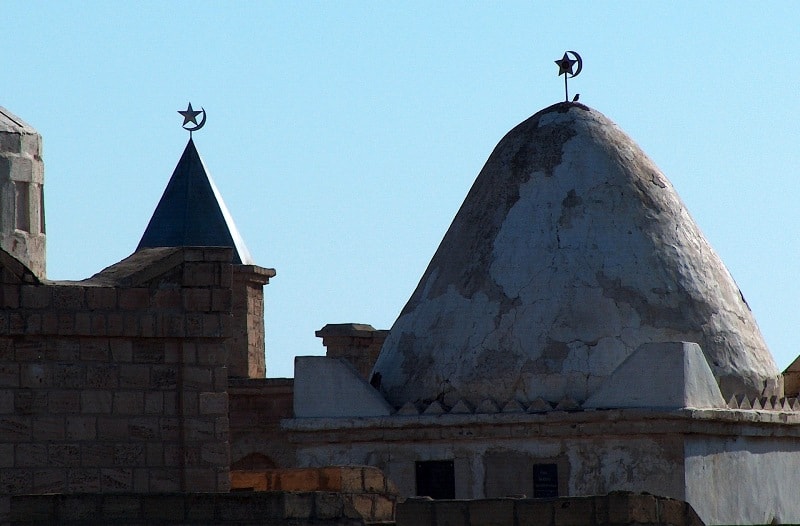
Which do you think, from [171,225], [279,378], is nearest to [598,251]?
[279,378]

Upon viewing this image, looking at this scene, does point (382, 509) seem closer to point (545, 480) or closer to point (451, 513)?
point (451, 513)

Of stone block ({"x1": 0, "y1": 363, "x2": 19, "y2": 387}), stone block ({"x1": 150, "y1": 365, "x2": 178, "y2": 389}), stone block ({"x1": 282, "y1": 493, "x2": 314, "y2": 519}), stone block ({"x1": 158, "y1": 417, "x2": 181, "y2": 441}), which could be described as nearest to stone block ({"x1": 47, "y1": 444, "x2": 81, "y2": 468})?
stone block ({"x1": 0, "y1": 363, "x2": 19, "y2": 387})

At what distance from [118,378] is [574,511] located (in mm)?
4576

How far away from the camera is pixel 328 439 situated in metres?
16.8

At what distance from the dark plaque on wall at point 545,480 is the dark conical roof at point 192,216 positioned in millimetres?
8328

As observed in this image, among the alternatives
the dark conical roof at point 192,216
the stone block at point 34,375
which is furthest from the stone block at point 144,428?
the dark conical roof at point 192,216

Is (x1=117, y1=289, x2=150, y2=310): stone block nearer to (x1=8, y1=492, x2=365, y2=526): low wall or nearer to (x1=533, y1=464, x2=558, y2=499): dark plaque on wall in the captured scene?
(x1=8, y1=492, x2=365, y2=526): low wall

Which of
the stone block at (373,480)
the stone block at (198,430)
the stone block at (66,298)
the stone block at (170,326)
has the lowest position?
the stone block at (373,480)

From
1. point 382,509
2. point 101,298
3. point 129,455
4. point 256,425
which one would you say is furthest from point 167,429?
point 256,425

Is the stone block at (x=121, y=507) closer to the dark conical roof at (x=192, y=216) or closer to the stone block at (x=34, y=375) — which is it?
the stone block at (x=34, y=375)

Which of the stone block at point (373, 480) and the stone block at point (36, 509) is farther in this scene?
the stone block at point (373, 480)

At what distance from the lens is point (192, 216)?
24.0m

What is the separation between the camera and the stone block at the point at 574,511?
33.8ft

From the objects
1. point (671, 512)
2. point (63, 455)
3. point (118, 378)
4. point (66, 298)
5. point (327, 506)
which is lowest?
point (671, 512)
